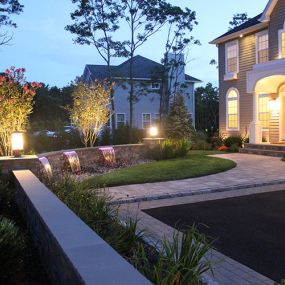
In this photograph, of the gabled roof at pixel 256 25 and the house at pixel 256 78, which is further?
the gabled roof at pixel 256 25

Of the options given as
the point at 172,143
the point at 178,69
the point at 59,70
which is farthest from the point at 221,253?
the point at 59,70

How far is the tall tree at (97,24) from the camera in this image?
26281 mm

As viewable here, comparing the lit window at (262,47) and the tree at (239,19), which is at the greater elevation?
the tree at (239,19)

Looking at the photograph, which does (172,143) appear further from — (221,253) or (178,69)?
(178,69)

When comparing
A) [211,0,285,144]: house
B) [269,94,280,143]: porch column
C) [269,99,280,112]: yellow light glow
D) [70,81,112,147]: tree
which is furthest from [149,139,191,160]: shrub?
[269,99,280,112]: yellow light glow

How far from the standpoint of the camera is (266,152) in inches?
720

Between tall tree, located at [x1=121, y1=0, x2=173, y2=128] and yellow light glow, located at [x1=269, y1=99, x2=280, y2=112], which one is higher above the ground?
tall tree, located at [x1=121, y1=0, x2=173, y2=128]

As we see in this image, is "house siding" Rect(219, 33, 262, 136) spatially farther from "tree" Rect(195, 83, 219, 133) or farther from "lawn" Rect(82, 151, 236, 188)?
"tree" Rect(195, 83, 219, 133)

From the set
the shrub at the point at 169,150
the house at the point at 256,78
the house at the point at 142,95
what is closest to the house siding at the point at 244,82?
the house at the point at 256,78

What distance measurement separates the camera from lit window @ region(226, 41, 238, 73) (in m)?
23.4

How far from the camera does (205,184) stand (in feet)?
35.8

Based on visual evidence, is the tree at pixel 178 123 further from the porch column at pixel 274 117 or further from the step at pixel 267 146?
the porch column at pixel 274 117

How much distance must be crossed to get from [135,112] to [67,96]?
1087 inches

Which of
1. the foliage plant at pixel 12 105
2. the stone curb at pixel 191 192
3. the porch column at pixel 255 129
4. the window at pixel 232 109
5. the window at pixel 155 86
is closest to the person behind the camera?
the stone curb at pixel 191 192
